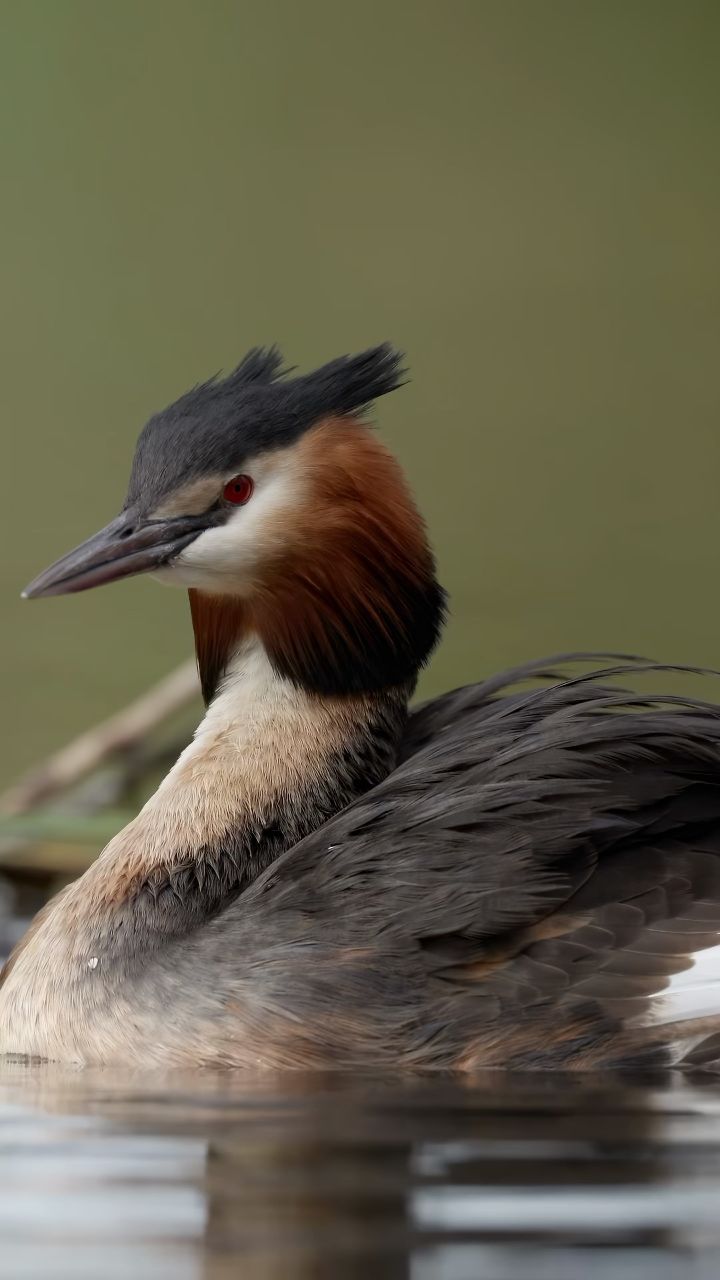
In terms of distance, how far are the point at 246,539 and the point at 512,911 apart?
0.94m

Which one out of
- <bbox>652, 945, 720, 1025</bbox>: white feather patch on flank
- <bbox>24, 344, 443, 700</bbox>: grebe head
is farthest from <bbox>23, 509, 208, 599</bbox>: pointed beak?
<bbox>652, 945, 720, 1025</bbox>: white feather patch on flank

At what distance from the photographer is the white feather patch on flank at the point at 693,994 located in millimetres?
3242

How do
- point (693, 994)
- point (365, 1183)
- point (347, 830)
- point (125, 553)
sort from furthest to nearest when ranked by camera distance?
1. point (125, 553)
2. point (347, 830)
3. point (693, 994)
4. point (365, 1183)

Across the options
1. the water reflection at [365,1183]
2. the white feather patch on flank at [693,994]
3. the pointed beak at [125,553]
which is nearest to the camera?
the water reflection at [365,1183]

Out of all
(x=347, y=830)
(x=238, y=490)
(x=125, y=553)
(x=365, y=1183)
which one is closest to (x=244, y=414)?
(x=238, y=490)

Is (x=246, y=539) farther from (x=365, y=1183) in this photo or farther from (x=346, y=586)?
(x=365, y=1183)

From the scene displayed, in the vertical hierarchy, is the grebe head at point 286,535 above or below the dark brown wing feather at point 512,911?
above

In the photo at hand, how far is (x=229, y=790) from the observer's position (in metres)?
3.86

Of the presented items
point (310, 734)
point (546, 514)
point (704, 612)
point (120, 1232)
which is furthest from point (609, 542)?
point (120, 1232)

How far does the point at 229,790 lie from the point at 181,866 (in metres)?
0.18

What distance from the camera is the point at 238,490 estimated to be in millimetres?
3857

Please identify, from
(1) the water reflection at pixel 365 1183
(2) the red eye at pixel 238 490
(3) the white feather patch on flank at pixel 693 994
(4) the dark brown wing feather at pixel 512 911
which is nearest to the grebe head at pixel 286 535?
(2) the red eye at pixel 238 490

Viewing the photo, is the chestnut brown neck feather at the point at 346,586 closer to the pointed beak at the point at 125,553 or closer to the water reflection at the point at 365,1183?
the pointed beak at the point at 125,553

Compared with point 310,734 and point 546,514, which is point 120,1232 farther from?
point 546,514
